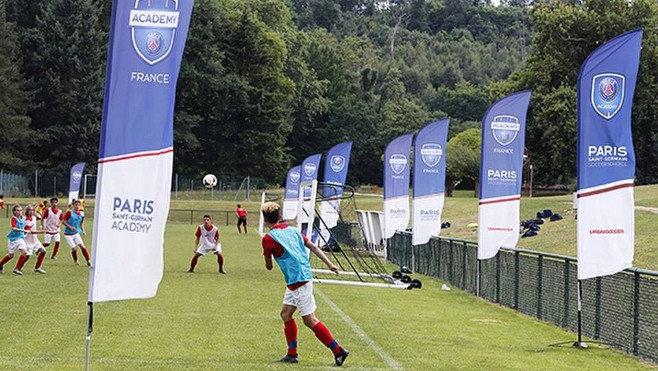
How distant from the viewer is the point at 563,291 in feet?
55.6

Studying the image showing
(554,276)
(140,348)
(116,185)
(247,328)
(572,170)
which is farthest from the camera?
(572,170)

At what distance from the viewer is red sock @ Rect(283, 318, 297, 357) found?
37.9 ft

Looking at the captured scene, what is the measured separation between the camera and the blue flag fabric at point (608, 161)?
13.8 m

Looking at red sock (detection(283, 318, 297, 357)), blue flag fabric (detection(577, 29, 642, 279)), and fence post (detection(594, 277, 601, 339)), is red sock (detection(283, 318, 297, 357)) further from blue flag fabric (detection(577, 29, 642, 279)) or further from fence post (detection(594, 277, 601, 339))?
fence post (detection(594, 277, 601, 339))

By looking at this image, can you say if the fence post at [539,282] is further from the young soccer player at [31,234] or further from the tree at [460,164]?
the tree at [460,164]

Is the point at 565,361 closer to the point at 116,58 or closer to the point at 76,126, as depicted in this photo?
the point at 116,58

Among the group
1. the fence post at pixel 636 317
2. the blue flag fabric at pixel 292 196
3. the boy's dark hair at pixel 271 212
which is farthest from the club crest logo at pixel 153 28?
the blue flag fabric at pixel 292 196

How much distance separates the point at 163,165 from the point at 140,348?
12.3 ft

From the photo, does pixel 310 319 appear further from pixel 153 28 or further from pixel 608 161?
pixel 608 161

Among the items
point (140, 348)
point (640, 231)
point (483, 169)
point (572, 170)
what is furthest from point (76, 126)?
point (140, 348)

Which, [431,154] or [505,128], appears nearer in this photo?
[505,128]

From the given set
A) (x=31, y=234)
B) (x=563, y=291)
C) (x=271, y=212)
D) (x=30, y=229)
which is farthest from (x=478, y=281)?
(x=271, y=212)

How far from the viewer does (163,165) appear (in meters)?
9.65

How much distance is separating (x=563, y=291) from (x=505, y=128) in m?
4.38
